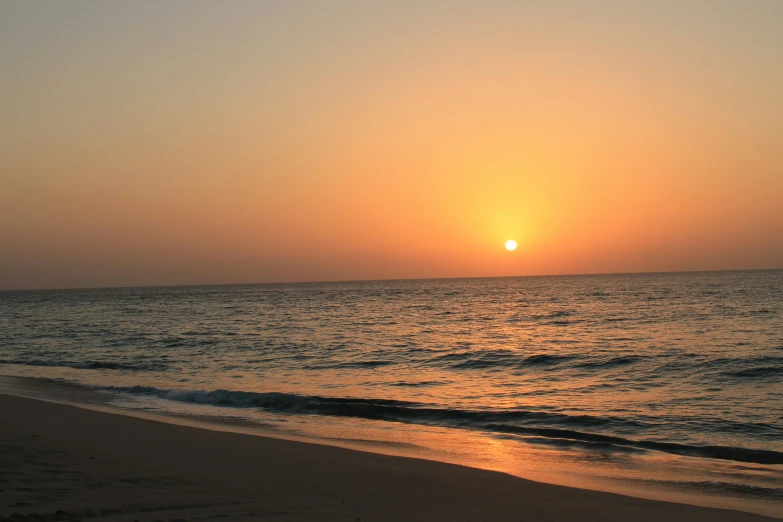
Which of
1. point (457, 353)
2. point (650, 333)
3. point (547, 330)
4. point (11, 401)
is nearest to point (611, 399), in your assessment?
point (457, 353)

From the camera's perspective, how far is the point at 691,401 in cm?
1814

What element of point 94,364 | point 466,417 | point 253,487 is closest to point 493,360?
point 466,417

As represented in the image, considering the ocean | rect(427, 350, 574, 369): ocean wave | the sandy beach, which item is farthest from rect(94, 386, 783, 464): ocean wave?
rect(427, 350, 574, 369): ocean wave

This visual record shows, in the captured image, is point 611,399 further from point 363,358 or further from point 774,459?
point 363,358

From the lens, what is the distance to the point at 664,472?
11.6m

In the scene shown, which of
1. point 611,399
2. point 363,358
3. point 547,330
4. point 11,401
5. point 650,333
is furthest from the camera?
point 547,330

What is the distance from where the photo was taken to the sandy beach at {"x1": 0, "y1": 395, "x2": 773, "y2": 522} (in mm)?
7398

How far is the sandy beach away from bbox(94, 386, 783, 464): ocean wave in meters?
4.59

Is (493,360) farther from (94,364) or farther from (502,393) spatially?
(94,364)

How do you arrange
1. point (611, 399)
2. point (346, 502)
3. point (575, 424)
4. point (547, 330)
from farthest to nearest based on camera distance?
point (547, 330)
point (611, 399)
point (575, 424)
point (346, 502)

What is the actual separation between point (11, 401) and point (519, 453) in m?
13.5

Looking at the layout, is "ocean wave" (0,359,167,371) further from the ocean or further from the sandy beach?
the sandy beach

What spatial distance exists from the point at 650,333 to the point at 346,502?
33795 mm

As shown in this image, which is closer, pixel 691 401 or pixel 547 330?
pixel 691 401
